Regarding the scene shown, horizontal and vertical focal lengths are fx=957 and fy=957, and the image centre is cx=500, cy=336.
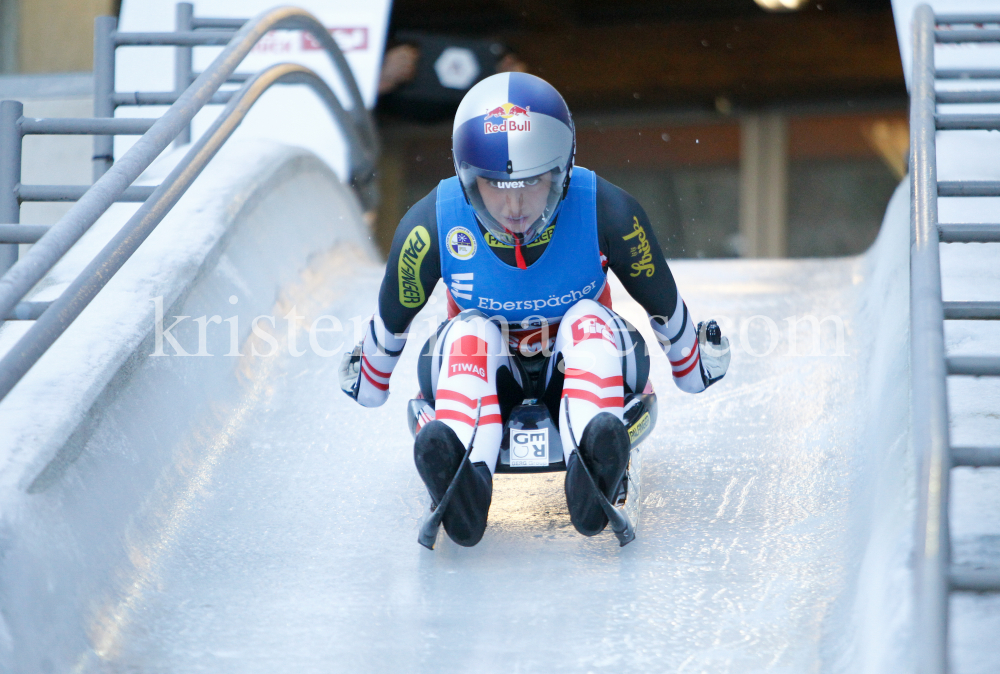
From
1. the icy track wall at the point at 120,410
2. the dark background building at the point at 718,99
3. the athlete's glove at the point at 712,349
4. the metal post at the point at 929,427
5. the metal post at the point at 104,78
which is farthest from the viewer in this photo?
the dark background building at the point at 718,99

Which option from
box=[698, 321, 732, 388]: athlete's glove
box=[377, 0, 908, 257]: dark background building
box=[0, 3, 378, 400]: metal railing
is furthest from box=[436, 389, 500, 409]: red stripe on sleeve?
box=[377, 0, 908, 257]: dark background building

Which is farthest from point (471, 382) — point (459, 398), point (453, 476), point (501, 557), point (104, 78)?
point (104, 78)

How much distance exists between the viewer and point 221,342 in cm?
279

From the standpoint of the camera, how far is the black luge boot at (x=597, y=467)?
1.81 m

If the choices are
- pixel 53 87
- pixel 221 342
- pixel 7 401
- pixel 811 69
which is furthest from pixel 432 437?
pixel 811 69

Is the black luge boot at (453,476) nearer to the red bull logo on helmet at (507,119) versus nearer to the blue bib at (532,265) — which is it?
the blue bib at (532,265)

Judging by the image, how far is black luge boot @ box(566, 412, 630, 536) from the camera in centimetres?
181

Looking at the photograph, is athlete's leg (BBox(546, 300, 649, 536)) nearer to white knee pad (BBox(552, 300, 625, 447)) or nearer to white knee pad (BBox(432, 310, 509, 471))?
white knee pad (BBox(552, 300, 625, 447))

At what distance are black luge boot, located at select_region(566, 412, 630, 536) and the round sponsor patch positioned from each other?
0.48 meters

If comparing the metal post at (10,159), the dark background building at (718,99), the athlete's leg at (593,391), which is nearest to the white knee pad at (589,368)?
the athlete's leg at (593,391)

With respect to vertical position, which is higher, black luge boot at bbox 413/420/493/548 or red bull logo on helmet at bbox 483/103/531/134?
red bull logo on helmet at bbox 483/103/531/134

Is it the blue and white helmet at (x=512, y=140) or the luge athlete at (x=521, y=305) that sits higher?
→ the blue and white helmet at (x=512, y=140)

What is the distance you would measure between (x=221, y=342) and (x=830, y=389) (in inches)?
69.6

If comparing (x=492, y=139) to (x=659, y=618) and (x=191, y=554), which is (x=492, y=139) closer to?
(x=659, y=618)
